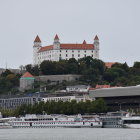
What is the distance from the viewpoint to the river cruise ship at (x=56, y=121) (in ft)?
425

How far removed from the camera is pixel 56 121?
13188cm

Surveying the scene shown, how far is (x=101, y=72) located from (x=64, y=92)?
24.9 m

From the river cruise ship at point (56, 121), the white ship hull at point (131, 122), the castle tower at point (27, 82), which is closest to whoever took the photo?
the white ship hull at point (131, 122)

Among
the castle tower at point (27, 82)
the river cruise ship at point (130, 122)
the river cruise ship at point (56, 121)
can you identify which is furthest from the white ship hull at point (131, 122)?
the castle tower at point (27, 82)

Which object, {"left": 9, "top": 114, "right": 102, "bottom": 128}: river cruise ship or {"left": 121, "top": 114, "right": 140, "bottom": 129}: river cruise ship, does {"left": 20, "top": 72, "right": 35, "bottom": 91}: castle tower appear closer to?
{"left": 9, "top": 114, "right": 102, "bottom": 128}: river cruise ship

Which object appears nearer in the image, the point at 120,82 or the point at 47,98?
the point at 47,98

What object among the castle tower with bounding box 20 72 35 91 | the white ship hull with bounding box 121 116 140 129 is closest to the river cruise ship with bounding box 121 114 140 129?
the white ship hull with bounding box 121 116 140 129

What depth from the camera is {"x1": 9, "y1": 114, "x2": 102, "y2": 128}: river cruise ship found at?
129625 mm

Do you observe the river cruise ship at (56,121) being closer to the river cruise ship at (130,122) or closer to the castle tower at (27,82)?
the river cruise ship at (130,122)

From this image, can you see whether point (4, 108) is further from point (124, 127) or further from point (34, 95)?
point (124, 127)

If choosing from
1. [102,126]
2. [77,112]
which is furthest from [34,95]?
[102,126]

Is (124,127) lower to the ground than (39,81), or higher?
lower

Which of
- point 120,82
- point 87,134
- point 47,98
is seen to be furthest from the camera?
point 120,82

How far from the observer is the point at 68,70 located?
19875cm
